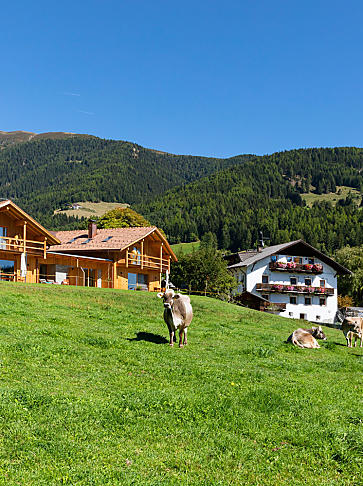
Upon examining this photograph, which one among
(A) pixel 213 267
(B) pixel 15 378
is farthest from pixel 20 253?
(B) pixel 15 378

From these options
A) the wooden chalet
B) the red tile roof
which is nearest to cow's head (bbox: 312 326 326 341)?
the wooden chalet

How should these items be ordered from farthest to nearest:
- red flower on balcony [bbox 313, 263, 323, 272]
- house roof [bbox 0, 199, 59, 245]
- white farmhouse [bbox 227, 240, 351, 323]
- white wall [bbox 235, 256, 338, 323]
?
red flower on balcony [bbox 313, 263, 323, 272] < white wall [bbox 235, 256, 338, 323] < white farmhouse [bbox 227, 240, 351, 323] < house roof [bbox 0, 199, 59, 245]

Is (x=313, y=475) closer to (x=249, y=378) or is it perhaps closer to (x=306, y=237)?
(x=249, y=378)

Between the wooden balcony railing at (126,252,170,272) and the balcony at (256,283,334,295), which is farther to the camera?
the balcony at (256,283,334,295)

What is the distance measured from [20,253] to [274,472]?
A: 4147cm

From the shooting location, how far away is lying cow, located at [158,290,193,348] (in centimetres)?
1525

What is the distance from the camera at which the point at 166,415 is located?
804 centimetres

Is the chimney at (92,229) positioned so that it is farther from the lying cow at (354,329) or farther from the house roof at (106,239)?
the lying cow at (354,329)

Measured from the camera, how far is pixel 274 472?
6297 mm

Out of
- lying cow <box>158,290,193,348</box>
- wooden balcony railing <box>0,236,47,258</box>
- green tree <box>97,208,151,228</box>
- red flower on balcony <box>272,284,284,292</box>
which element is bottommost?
red flower on balcony <box>272,284,284,292</box>

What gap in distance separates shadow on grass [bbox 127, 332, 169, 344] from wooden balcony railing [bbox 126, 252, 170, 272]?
111 ft

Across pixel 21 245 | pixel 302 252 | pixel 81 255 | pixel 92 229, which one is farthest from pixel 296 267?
pixel 21 245

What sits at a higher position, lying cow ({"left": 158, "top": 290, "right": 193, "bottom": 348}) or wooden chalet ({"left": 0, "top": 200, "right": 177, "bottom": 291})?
wooden chalet ({"left": 0, "top": 200, "right": 177, "bottom": 291})

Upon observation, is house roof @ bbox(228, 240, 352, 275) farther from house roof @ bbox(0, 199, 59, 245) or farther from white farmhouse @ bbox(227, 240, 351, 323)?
house roof @ bbox(0, 199, 59, 245)
